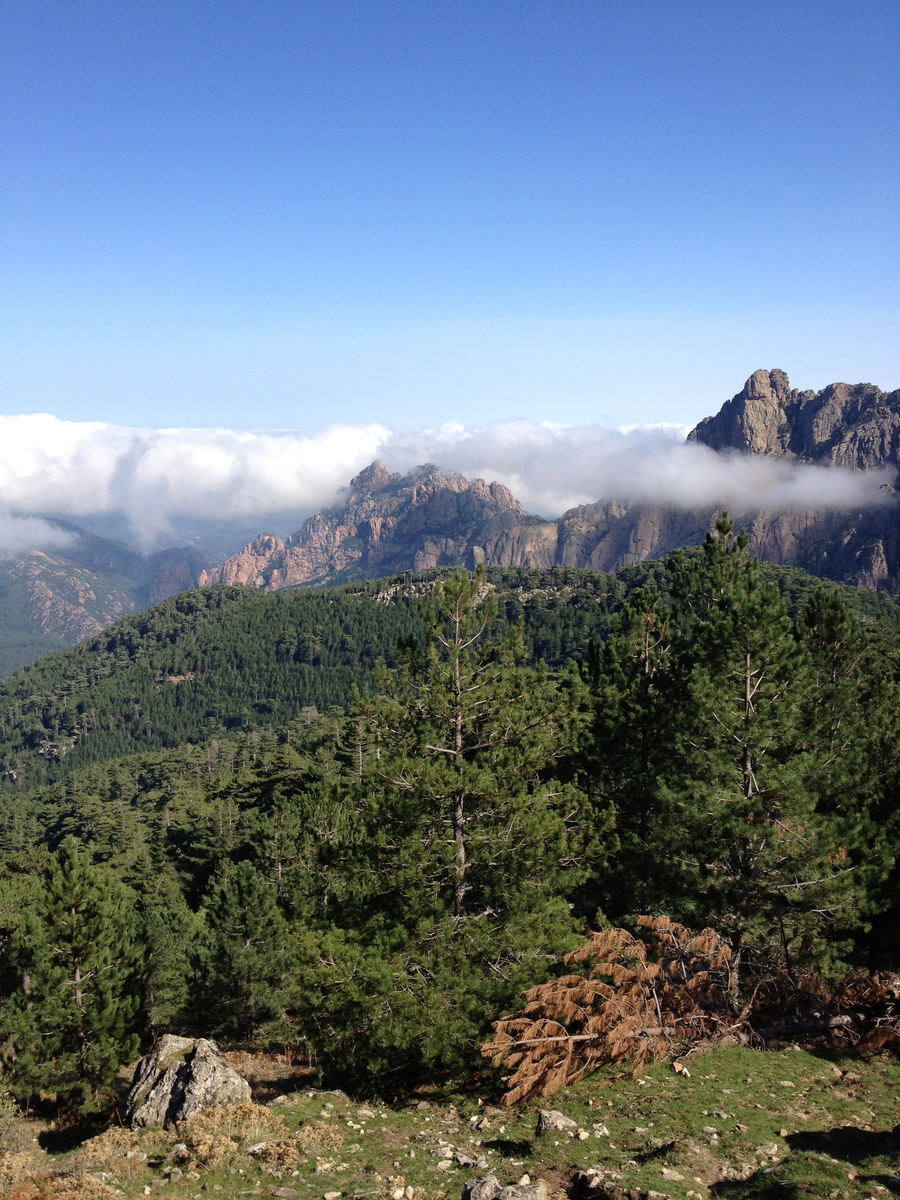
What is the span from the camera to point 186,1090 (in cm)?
1623

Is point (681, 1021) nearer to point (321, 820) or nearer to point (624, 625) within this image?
point (624, 625)

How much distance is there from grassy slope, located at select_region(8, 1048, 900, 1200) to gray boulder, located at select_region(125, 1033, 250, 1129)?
91 centimetres

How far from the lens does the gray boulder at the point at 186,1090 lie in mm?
15945

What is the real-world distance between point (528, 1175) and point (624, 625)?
22.3 meters

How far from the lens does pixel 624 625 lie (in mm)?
32062

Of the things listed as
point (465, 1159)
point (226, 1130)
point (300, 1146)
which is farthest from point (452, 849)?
point (226, 1130)

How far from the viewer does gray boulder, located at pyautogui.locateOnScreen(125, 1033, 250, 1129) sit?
628 inches

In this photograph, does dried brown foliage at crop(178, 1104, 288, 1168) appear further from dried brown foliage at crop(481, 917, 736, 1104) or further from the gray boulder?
dried brown foliage at crop(481, 917, 736, 1104)

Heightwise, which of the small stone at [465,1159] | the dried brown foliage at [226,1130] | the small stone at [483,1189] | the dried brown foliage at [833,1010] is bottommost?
the dried brown foliage at [833,1010]

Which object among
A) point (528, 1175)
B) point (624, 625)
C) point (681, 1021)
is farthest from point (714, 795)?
point (624, 625)

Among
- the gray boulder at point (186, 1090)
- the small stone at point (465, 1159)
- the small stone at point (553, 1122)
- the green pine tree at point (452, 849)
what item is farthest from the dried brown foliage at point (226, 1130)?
the small stone at point (553, 1122)

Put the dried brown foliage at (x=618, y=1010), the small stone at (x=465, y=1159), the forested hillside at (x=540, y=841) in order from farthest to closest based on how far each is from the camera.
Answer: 1. the forested hillside at (x=540, y=841)
2. the dried brown foliage at (x=618, y=1010)
3. the small stone at (x=465, y=1159)

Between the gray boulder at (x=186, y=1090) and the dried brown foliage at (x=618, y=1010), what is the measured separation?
18.7 ft

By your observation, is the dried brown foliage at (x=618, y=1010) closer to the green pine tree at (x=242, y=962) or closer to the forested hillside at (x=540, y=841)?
the forested hillside at (x=540, y=841)
